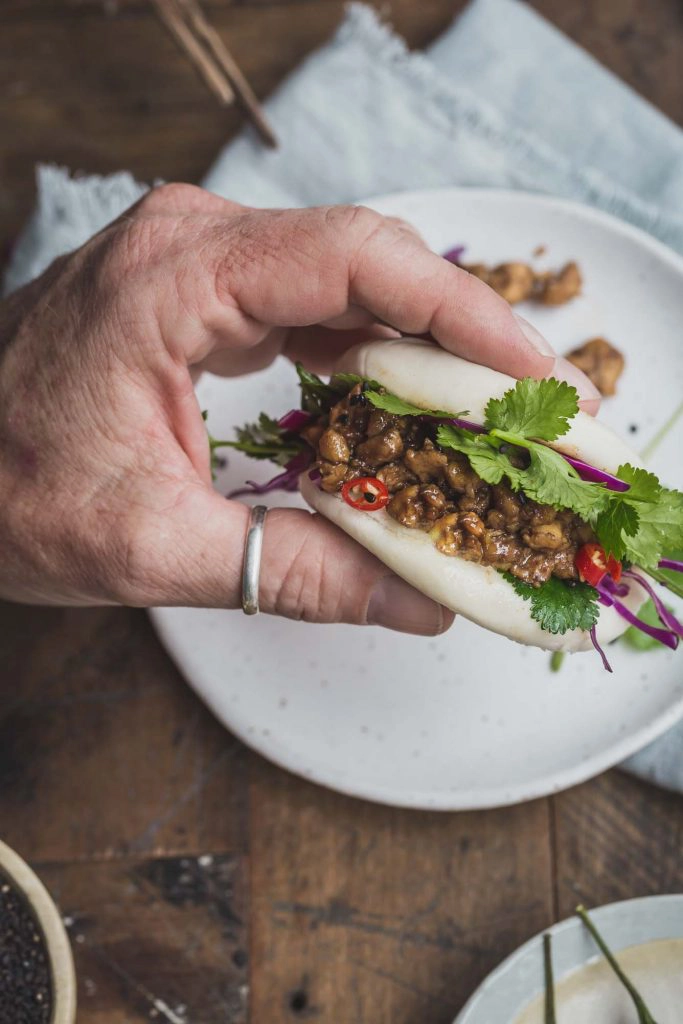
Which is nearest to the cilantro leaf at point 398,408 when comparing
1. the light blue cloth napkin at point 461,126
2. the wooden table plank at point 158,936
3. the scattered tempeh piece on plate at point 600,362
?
the scattered tempeh piece on plate at point 600,362

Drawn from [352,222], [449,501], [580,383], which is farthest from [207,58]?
[449,501]

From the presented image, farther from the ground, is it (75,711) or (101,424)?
(101,424)

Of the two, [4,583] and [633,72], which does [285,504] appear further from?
[633,72]

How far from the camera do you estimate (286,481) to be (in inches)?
83.6

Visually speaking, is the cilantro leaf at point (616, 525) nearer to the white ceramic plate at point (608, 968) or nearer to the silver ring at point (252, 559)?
the silver ring at point (252, 559)

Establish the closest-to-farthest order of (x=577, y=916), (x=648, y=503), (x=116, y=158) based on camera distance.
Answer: (x=648, y=503), (x=577, y=916), (x=116, y=158)

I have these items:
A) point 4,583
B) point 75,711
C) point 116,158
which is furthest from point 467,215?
point 75,711

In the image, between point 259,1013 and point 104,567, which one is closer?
point 104,567

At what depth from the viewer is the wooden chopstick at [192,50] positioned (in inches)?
93.7

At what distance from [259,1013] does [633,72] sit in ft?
8.45

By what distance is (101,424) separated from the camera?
173 centimetres

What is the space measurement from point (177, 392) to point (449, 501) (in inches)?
20.5

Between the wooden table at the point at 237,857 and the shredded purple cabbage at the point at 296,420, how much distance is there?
74 cm

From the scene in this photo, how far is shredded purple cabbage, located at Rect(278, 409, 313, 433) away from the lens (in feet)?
6.36
